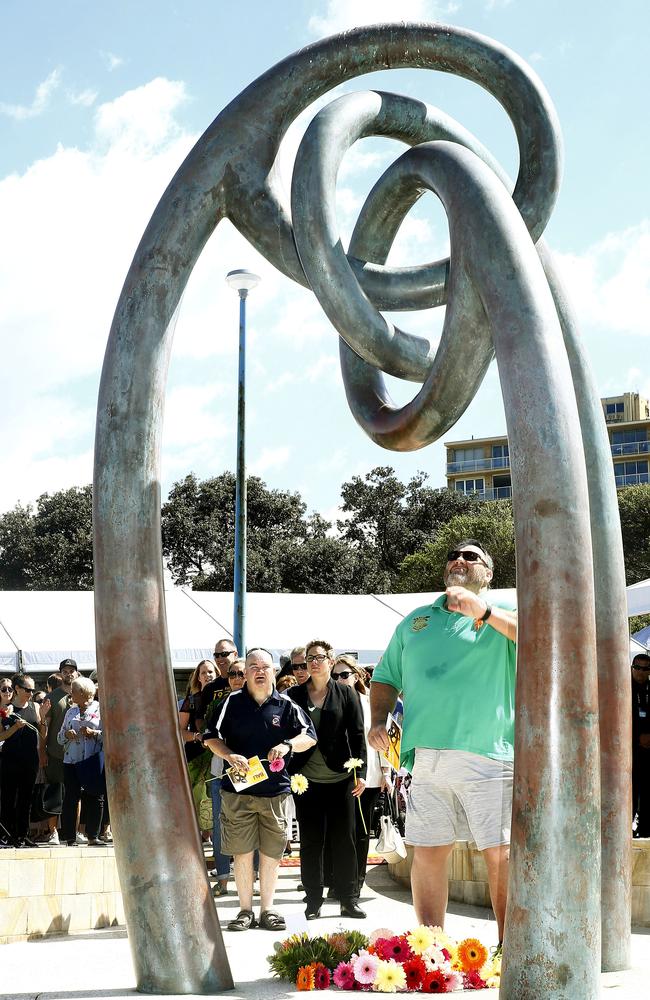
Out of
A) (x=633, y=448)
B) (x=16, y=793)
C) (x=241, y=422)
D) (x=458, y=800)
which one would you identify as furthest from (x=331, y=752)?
(x=633, y=448)

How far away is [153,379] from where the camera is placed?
556 cm

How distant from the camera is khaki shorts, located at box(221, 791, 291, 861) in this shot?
25.6ft

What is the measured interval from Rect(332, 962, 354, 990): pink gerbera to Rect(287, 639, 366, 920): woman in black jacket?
Result: 3208mm

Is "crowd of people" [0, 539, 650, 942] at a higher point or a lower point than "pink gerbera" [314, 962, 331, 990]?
higher

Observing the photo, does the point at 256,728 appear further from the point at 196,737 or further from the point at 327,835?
the point at 196,737

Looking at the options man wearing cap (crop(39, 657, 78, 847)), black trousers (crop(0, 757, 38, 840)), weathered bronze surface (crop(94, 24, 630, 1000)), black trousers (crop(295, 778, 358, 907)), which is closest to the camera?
weathered bronze surface (crop(94, 24, 630, 1000))

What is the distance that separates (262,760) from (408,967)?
9.99 feet

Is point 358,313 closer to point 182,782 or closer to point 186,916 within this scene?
point 182,782

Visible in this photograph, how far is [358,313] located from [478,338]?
65cm

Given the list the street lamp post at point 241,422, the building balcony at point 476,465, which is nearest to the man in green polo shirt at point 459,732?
the street lamp post at point 241,422

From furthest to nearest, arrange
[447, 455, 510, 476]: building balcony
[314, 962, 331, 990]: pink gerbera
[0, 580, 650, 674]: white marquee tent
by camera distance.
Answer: [447, 455, 510, 476]: building balcony < [0, 580, 650, 674]: white marquee tent < [314, 962, 331, 990]: pink gerbera

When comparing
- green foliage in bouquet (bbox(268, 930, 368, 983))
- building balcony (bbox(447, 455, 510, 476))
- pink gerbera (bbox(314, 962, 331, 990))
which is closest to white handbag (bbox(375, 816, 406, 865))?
green foliage in bouquet (bbox(268, 930, 368, 983))

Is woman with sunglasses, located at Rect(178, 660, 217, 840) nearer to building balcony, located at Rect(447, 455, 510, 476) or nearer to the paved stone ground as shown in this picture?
the paved stone ground

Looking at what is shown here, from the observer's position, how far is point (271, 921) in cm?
756
